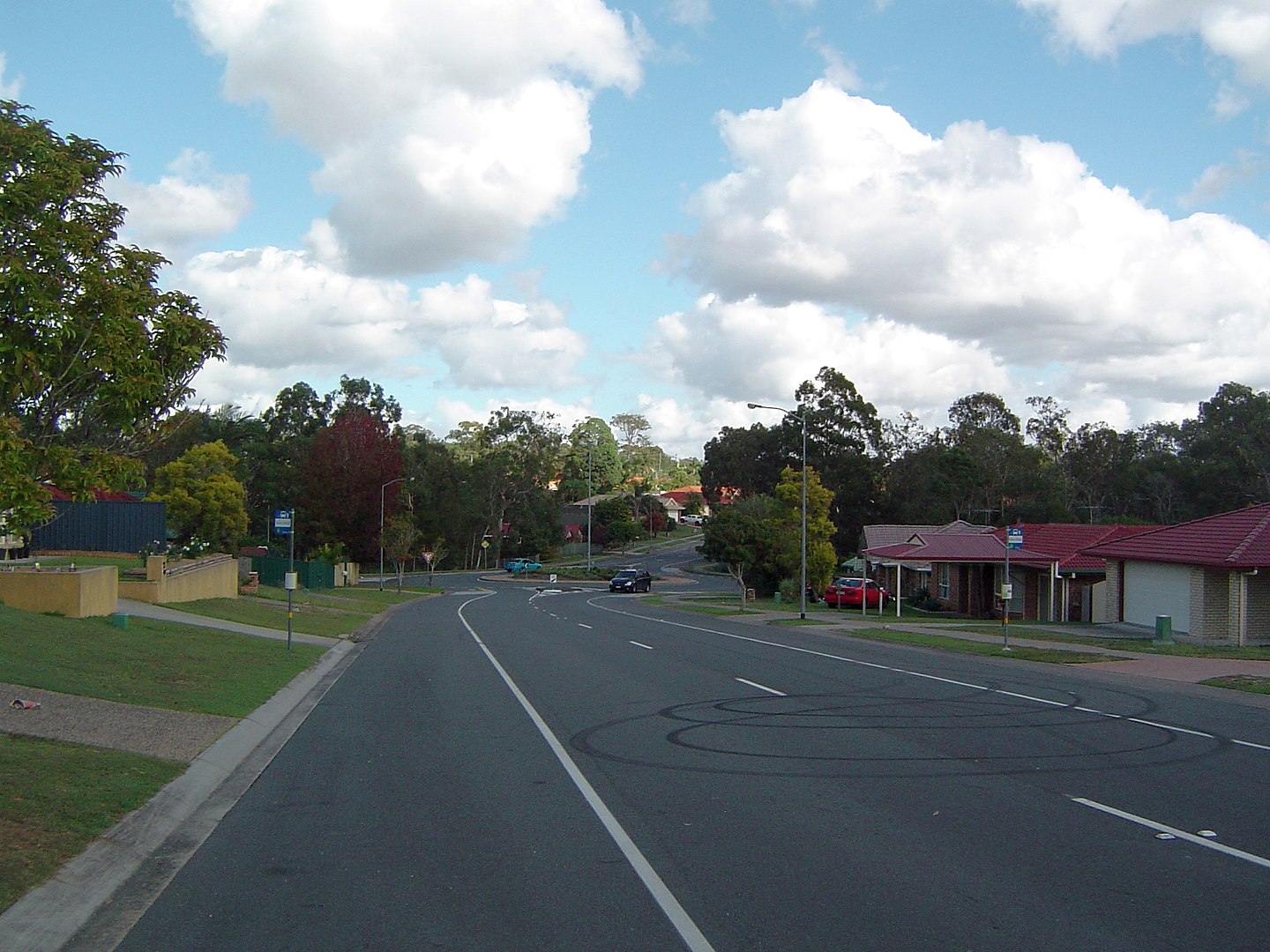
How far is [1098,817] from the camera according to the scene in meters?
8.96

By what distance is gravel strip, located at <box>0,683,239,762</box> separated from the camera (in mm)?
11398

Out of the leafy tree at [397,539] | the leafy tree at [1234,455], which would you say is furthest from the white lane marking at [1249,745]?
the leafy tree at [1234,455]

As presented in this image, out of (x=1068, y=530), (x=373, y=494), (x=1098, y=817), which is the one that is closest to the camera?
(x=1098, y=817)

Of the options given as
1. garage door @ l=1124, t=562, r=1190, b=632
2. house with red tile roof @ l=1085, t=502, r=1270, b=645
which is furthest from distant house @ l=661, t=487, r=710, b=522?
house with red tile roof @ l=1085, t=502, r=1270, b=645

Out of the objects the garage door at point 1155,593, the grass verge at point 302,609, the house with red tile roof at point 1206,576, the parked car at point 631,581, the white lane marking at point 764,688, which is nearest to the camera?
the white lane marking at point 764,688

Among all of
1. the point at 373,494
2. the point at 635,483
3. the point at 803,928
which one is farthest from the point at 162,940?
the point at 635,483

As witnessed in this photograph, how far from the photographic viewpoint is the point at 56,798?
28.7ft

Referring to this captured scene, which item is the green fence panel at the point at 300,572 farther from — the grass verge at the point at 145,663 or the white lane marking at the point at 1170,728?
the white lane marking at the point at 1170,728

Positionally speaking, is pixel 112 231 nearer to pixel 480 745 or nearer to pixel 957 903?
pixel 480 745

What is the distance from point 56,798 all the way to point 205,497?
54660mm

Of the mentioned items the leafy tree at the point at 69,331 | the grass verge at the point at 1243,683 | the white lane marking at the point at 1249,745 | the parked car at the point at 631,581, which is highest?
the leafy tree at the point at 69,331

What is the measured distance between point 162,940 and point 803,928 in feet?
11.9

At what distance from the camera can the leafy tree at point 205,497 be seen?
59.5m

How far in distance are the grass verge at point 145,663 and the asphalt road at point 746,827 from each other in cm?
171
